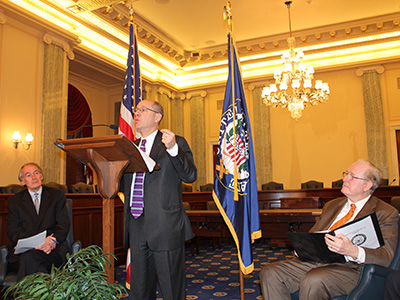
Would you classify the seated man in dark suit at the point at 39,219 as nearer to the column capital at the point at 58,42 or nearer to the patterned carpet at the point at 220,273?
the patterned carpet at the point at 220,273

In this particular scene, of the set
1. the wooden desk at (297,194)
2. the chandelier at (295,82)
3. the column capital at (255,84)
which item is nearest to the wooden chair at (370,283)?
the wooden desk at (297,194)

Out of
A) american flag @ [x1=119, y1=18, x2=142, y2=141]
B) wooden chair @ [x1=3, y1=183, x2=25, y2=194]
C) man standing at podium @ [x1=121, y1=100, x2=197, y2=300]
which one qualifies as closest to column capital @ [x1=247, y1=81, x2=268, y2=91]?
wooden chair @ [x1=3, y1=183, x2=25, y2=194]

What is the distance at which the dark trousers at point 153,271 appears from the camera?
203 centimetres

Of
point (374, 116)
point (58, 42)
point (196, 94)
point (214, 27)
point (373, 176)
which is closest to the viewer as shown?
point (373, 176)

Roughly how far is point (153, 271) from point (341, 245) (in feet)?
3.64

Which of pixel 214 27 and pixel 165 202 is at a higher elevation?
pixel 214 27

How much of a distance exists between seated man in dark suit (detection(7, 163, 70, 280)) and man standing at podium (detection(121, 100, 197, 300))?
1029mm

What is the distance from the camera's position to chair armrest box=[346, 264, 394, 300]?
194 cm

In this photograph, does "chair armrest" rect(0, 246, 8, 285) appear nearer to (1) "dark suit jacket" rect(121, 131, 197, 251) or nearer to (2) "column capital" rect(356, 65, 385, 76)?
(1) "dark suit jacket" rect(121, 131, 197, 251)

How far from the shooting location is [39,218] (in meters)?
3.08

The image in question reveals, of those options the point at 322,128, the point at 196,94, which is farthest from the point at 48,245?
the point at 196,94

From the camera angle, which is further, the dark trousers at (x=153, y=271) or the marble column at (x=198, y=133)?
the marble column at (x=198, y=133)

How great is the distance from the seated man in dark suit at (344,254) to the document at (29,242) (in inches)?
69.2

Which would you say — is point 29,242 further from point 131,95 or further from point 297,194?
point 297,194
